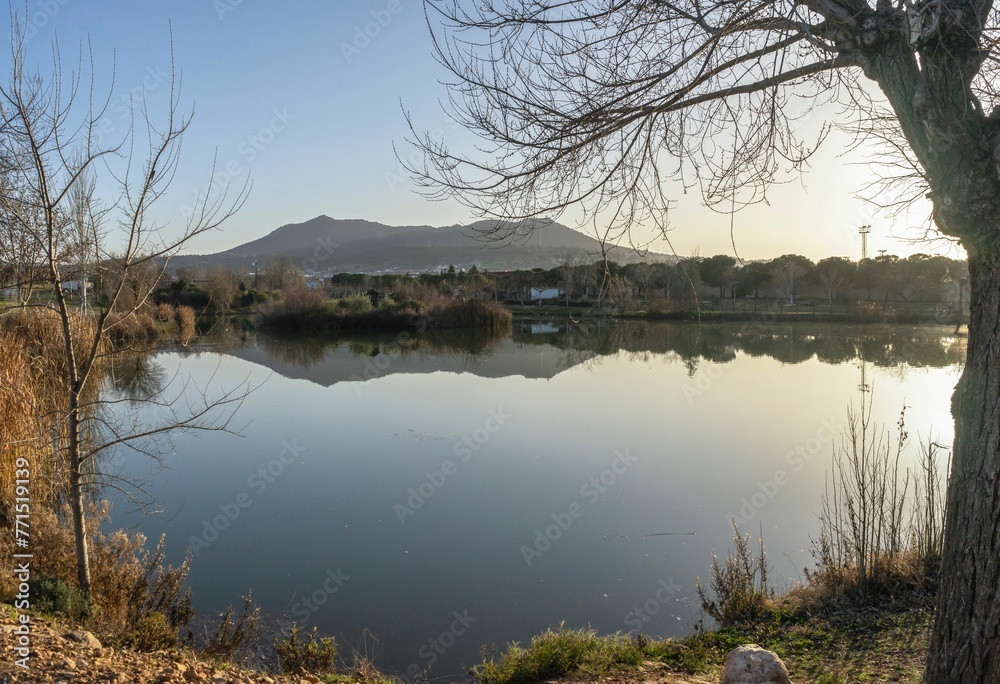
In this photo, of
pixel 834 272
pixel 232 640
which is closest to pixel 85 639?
pixel 232 640

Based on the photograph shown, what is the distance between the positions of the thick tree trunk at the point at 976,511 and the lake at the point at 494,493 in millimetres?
2554

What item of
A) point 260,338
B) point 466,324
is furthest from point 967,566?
point 466,324

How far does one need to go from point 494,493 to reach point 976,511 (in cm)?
602

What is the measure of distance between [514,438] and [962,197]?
881cm

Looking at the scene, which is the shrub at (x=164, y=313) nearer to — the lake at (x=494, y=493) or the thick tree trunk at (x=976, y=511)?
the lake at (x=494, y=493)

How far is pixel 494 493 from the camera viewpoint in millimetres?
7992

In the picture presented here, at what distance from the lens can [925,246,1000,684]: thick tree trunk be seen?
2.36 meters

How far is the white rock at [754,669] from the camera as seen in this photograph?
10.2 ft

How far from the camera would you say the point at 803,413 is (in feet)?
40.5

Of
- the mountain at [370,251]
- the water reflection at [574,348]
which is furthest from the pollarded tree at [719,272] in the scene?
the mountain at [370,251]

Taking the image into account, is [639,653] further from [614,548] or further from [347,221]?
[347,221]

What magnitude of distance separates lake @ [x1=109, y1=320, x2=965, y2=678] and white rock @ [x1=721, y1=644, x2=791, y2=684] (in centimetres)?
170

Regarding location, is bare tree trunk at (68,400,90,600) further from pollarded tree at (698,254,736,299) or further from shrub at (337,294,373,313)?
pollarded tree at (698,254,736,299)

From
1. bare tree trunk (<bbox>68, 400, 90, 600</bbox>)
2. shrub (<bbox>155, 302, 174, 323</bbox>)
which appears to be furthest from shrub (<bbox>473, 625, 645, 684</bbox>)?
shrub (<bbox>155, 302, 174, 323</bbox>)
